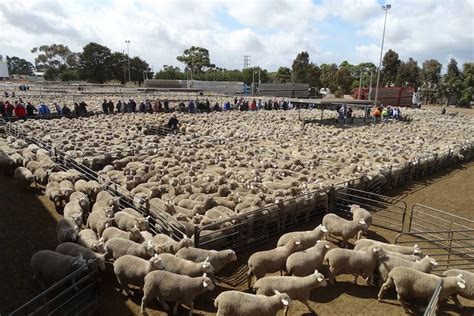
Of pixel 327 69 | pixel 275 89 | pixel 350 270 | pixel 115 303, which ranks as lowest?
pixel 115 303

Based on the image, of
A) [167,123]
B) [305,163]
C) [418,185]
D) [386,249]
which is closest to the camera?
[386,249]

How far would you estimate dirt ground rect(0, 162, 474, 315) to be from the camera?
7.57m

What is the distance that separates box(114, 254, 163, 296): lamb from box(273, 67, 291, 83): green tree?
381 ft

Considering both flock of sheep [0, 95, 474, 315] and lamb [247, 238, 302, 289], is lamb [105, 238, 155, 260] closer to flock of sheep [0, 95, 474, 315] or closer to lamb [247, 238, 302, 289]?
flock of sheep [0, 95, 474, 315]

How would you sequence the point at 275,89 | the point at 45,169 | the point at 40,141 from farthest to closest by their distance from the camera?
the point at 275,89
the point at 40,141
the point at 45,169

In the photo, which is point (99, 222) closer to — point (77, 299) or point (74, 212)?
point (74, 212)

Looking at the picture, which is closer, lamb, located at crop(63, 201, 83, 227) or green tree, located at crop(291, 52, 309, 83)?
lamb, located at crop(63, 201, 83, 227)

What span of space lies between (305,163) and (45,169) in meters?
12.2

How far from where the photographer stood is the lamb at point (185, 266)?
302 inches

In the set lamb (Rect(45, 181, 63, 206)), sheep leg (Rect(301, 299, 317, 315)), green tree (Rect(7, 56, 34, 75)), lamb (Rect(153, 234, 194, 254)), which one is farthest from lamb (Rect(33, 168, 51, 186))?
green tree (Rect(7, 56, 34, 75))

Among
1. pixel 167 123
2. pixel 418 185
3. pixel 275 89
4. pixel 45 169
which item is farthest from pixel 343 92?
pixel 45 169

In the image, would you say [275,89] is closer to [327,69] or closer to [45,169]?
[327,69]

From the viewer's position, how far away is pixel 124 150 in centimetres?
1847

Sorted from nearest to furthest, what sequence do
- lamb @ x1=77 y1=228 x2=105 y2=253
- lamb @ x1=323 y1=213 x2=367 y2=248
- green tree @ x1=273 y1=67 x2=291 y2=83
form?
lamb @ x1=77 y1=228 x2=105 y2=253 → lamb @ x1=323 y1=213 x2=367 y2=248 → green tree @ x1=273 y1=67 x2=291 y2=83
